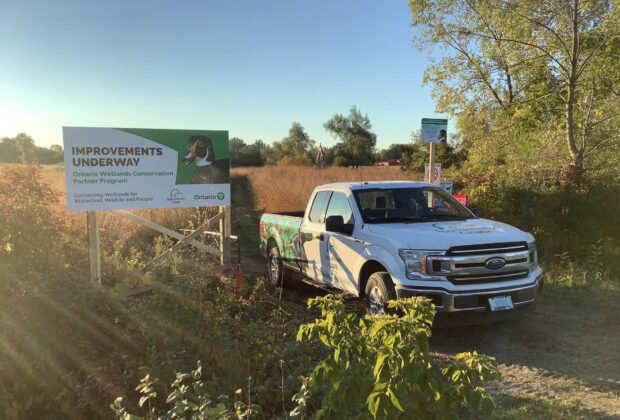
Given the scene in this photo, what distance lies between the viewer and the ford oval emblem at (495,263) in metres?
5.30

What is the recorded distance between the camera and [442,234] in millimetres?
5480

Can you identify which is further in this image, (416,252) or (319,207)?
(319,207)

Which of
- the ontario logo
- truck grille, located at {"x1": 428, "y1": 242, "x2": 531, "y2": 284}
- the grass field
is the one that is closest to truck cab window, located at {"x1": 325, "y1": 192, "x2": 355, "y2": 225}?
the grass field

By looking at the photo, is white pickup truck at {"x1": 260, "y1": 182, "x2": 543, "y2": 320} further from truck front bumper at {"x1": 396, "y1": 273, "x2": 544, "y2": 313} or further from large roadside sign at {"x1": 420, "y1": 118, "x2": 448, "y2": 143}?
large roadside sign at {"x1": 420, "y1": 118, "x2": 448, "y2": 143}

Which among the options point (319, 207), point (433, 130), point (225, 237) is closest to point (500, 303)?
point (319, 207)

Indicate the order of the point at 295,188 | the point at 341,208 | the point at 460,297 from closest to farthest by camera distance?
the point at 460,297
the point at 341,208
the point at 295,188

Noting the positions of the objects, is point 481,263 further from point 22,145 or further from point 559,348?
point 22,145

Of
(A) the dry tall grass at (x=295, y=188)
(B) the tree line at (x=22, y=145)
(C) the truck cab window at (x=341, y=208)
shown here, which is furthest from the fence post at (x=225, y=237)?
(B) the tree line at (x=22, y=145)

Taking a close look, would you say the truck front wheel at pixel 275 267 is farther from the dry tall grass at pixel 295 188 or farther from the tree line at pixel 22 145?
the tree line at pixel 22 145

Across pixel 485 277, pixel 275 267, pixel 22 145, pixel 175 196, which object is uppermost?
pixel 22 145

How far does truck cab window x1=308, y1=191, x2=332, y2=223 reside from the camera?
7.39 metres

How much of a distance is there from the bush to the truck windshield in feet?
12.0

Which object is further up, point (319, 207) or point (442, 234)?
point (319, 207)

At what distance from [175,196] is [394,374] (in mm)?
5630
